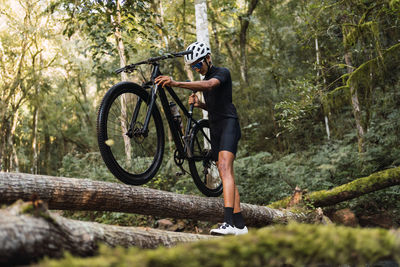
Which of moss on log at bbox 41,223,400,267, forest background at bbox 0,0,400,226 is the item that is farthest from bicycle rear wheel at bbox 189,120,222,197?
moss on log at bbox 41,223,400,267

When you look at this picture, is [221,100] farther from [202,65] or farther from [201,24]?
[201,24]

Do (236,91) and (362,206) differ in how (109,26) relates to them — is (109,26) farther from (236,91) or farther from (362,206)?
(236,91)

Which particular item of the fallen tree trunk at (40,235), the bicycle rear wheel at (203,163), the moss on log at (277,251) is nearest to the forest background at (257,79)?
the bicycle rear wheel at (203,163)

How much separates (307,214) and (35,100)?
1618 centimetres

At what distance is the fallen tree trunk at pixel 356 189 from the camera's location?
6.09m

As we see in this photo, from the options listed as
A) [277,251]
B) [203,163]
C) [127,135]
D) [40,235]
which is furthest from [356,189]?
[40,235]

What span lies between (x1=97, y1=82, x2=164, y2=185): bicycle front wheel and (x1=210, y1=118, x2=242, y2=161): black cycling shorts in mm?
709

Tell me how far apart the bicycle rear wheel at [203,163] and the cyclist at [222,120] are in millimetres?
480

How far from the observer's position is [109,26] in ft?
16.6

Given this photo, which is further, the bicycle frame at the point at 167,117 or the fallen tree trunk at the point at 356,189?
the fallen tree trunk at the point at 356,189

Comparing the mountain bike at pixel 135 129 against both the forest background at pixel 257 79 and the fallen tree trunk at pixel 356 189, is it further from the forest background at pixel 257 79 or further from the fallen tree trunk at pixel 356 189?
the fallen tree trunk at pixel 356 189

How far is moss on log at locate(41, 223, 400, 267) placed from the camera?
136 cm

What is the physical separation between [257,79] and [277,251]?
15098 millimetres

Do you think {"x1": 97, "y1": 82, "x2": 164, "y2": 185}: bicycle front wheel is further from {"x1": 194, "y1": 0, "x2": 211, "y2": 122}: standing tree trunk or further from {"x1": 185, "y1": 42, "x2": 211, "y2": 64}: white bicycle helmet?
{"x1": 194, "y1": 0, "x2": 211, "y2": 122}: standing tree trunk
